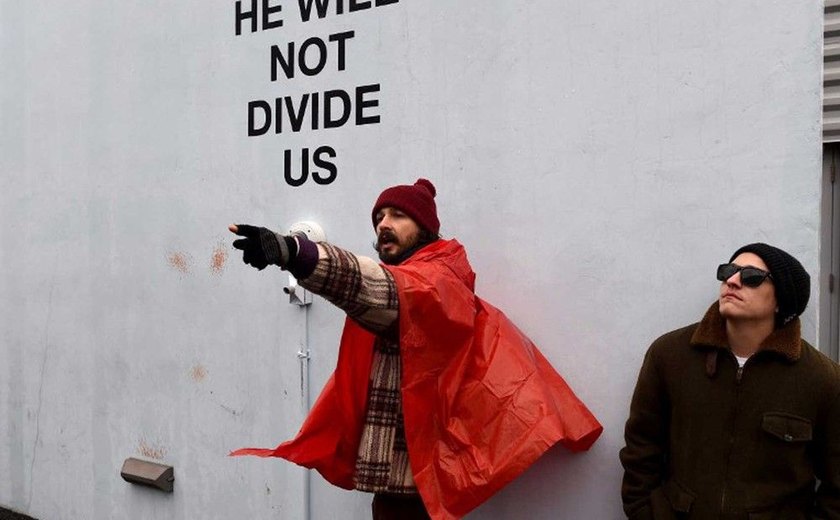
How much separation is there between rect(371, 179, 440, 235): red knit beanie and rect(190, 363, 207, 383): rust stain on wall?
6.19 ft

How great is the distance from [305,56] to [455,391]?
79.1 inches

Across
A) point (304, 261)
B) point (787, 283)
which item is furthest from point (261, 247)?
point (787, 283)

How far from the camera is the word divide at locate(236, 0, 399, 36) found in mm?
3811

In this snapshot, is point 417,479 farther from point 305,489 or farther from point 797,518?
point 305,489

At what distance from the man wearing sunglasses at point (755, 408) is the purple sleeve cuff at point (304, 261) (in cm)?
126

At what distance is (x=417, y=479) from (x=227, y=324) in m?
1.92

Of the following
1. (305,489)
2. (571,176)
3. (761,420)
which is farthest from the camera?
(305,489)

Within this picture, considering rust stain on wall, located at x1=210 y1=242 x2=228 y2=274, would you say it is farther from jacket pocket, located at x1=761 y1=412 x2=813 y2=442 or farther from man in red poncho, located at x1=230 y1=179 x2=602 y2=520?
jacket pocket, located at x1=761 y1=412 x2=813 y2=442

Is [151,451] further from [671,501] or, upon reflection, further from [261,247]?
[671,501]

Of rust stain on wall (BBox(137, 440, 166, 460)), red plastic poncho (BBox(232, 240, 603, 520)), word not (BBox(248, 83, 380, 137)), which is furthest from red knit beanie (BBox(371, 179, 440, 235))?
rust stain on wall (BBox(137, 440, 166, 460))

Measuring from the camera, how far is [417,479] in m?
2.71

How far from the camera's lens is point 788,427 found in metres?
2.42

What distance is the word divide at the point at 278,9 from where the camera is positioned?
12.5 ft

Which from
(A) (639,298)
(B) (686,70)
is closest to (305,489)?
(A) (639,298)
